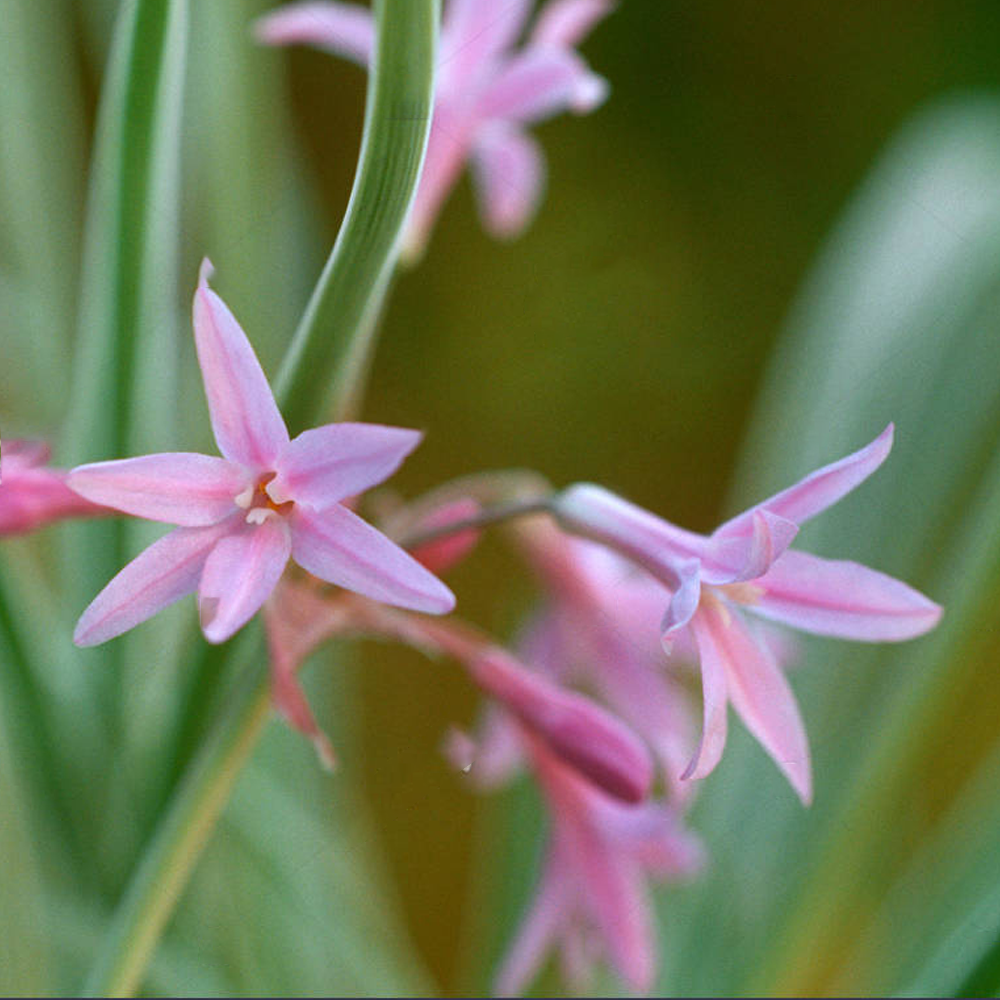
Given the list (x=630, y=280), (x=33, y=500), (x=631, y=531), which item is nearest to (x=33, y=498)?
(x=33, y=500)

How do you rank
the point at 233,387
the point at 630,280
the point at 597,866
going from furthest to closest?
1. the point at 630,280
2. the point at 597,866
3. the point at 233,387

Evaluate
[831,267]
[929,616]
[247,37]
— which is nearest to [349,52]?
[247,37]

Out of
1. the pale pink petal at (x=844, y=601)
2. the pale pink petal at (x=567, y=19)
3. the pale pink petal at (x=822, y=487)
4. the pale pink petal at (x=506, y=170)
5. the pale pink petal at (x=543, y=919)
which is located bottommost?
the pale pink petal at (x=543, y=919)

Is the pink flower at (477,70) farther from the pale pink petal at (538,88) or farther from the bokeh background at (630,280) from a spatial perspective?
the bokeh background at (630,280)

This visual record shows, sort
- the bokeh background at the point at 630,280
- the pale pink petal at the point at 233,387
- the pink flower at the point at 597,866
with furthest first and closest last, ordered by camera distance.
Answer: the bokeh background at the point at 630,280 < the pink flower at the point at 597,866 < the pale pink petal at the point at 233,387

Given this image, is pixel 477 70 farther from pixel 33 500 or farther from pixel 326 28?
pixel 33 500

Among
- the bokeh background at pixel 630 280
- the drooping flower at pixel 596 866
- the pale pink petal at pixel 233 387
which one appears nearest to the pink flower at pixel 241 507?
the pale pink petal at pixel 233 387
